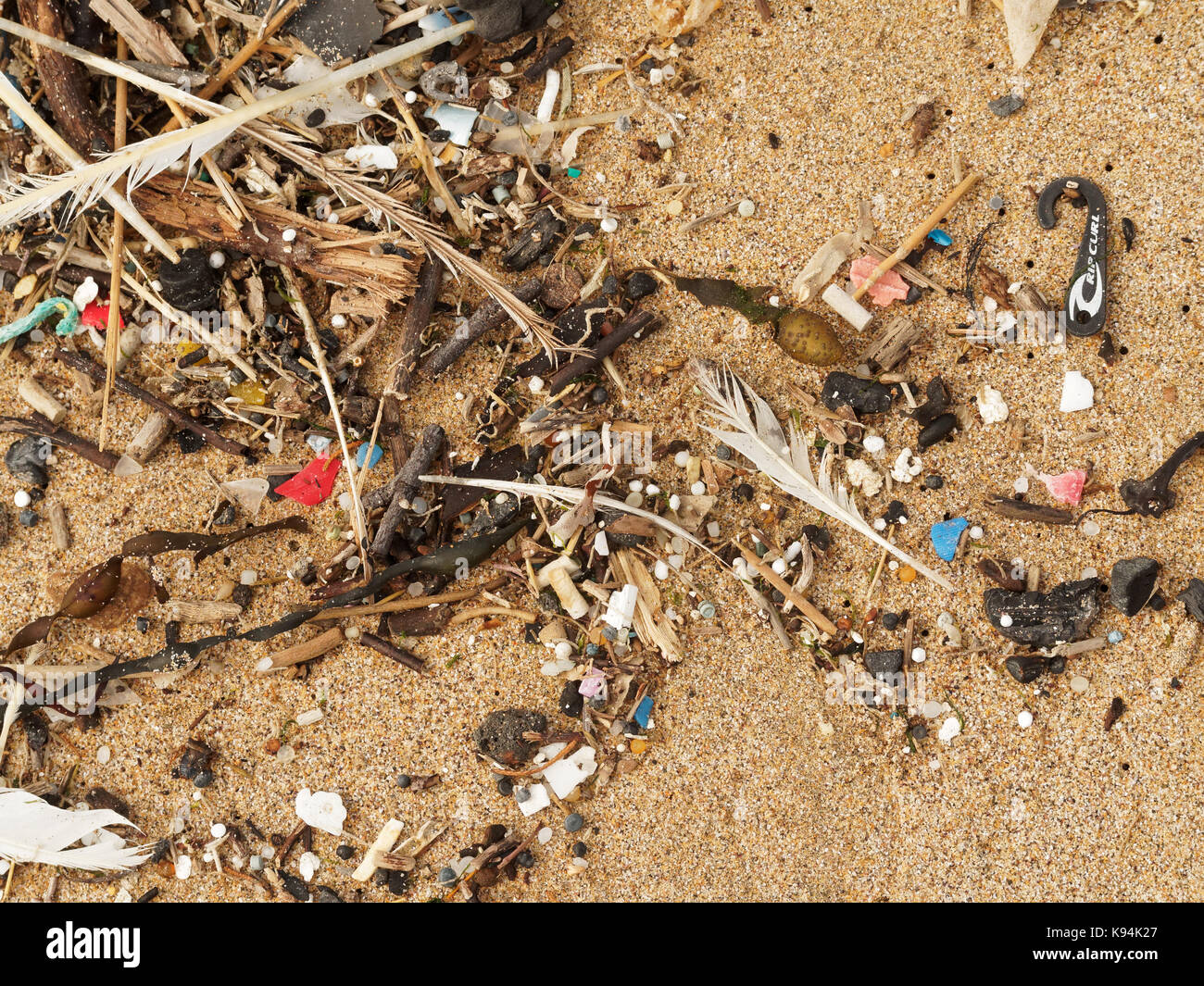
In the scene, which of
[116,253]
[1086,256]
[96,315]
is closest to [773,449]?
[1086,256]

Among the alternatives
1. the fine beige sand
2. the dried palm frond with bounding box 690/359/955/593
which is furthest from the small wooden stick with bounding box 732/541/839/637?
the dried palm frond with bounding box 690/359/955/593

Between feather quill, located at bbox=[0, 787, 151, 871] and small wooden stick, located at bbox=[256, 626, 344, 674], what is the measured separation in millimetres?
794

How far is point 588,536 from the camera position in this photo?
2.86 metres

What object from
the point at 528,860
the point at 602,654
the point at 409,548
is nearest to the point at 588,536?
the point at 602,654

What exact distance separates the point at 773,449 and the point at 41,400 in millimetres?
2615

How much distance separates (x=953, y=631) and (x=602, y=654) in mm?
1177

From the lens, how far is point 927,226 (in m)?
2.78

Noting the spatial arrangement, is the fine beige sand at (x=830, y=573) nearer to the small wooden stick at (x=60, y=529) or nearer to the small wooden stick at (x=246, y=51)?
the small wooden stick at (x=60, y=529)

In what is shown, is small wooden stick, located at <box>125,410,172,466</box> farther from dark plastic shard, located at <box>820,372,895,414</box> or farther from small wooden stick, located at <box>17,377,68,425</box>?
dark plastic shard, located at <box>820,372,895,414</box>

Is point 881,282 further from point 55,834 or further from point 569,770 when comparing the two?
point 55,834

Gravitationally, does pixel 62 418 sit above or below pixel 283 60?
below

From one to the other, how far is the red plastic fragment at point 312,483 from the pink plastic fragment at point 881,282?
6.36ft
